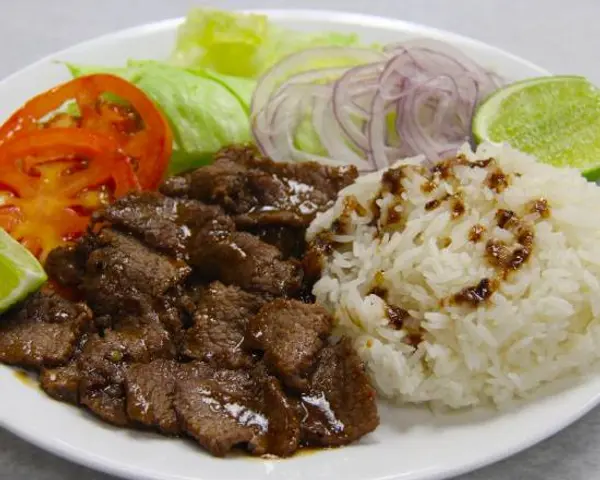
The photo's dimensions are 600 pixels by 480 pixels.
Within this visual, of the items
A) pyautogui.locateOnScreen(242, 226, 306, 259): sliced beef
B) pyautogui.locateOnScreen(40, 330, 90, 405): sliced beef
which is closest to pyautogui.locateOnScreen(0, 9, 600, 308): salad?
pyautogui.locateOnScreen(242, 226, 306, 259): sliced beef

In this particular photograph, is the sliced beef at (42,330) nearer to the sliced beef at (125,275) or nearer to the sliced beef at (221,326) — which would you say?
the sliced beef at (125,275)

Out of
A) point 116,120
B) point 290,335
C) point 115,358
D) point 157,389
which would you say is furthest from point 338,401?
point 116,120

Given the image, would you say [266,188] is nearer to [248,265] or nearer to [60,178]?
[248,265]

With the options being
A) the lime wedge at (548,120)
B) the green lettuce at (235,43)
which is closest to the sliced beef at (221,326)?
the lime wedge at (548,120)

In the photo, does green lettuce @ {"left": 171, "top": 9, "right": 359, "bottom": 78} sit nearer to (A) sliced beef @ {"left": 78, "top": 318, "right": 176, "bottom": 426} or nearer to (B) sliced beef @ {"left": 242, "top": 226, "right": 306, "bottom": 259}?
(B) sliced beef @ {"left": 242, "top": 226, "right": 306, "bottom": 259}

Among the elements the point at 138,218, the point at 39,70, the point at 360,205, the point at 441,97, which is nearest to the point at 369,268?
the point at 360,205
